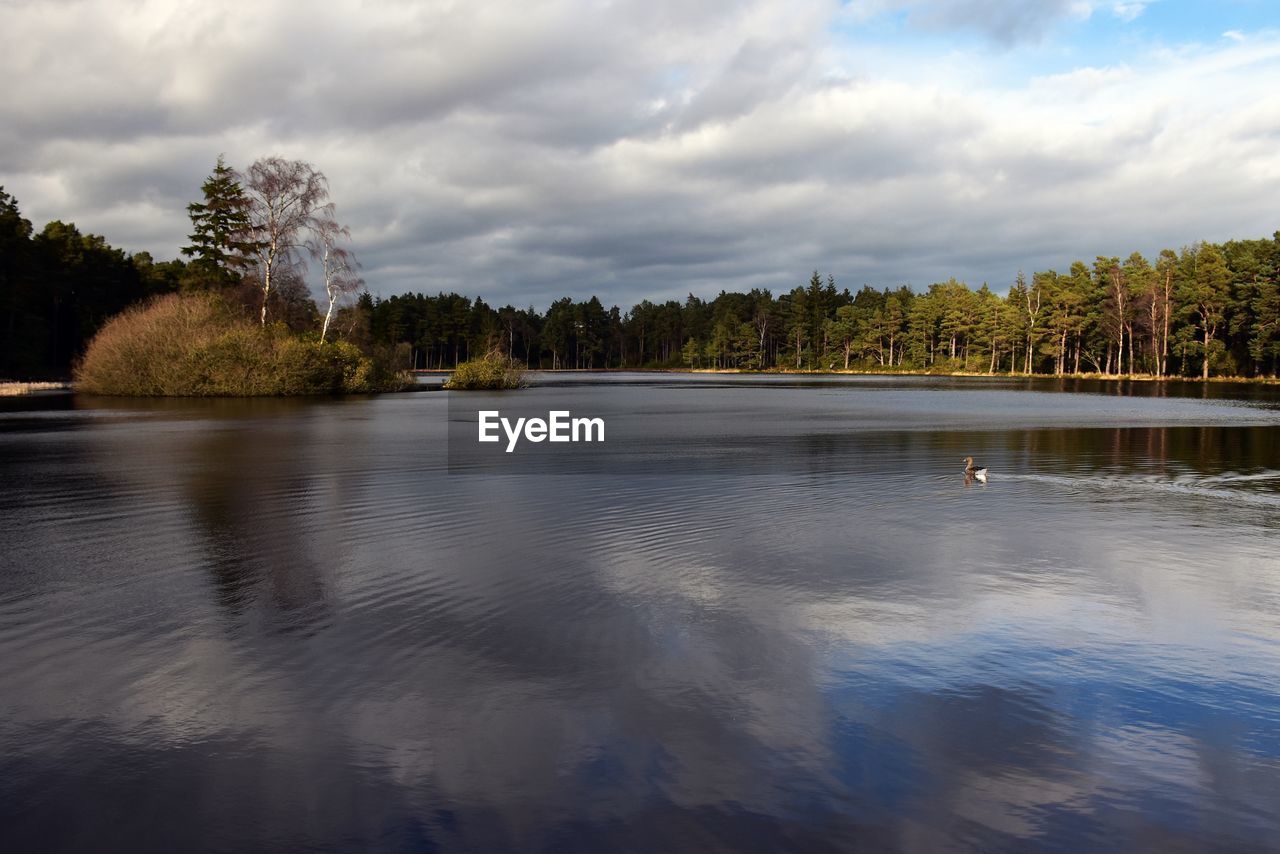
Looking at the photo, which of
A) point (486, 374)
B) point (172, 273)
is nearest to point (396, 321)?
point (172, 273)

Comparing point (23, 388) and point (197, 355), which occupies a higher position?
point (197, 355)

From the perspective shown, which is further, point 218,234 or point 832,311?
point 832,311

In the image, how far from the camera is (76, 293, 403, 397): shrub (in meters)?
59.4

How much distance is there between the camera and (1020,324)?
129875mm

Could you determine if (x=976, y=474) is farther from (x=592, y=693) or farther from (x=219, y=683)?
(x=219, y=683)

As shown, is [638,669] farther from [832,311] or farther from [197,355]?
[832,311]

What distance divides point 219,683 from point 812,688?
5389 mm

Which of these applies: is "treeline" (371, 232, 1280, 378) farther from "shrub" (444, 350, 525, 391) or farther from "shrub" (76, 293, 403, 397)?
"shrub" (76, 293, 403, 397)

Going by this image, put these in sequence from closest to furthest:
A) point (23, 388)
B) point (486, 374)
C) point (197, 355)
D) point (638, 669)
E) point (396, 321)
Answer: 1. point (638, 669)
2. point (197, 355)
3. point (23, 388)
4. point (486, 374)
5. point (396, 321)

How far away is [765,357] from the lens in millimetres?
192500

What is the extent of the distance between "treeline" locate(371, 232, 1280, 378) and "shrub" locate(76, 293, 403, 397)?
69.9ft

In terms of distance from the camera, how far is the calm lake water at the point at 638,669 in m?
5.82

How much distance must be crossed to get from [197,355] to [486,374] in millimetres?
27982

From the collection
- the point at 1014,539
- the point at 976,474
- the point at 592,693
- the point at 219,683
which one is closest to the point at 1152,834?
the point at 592,693
